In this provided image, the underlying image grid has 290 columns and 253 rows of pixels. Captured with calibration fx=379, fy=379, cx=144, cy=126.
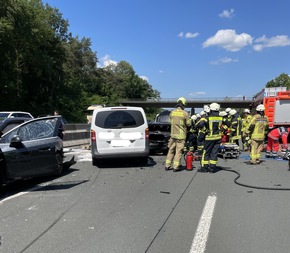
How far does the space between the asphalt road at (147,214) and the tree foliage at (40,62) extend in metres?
31.0

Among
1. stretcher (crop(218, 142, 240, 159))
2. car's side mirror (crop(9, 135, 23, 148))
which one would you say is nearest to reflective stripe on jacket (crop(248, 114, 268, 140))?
stretcher (crop(218, 142, 240, 159))

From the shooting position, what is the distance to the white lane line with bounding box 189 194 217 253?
14.9 ft

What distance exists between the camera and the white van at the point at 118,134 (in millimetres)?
10633

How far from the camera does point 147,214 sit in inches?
234

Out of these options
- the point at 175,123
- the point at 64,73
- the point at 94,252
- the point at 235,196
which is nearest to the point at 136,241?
the point at 94,252

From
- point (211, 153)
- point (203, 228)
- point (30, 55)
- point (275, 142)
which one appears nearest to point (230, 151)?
point (275, 142)

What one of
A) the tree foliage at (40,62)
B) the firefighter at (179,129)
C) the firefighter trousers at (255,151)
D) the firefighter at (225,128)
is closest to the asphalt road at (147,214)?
the firefighter at (179,129)

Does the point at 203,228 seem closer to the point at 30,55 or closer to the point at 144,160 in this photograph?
the point at 144,160

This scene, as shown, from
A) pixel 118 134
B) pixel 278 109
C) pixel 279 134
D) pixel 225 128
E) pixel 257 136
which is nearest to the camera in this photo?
pixel 118 134

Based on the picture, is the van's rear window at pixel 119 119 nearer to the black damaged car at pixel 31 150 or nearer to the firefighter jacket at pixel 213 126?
the black damaged car at pixel 31 150

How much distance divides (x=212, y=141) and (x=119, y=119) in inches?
108

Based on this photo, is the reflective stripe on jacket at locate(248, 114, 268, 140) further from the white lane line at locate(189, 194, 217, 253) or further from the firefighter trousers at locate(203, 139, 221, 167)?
the white lane line at locate(189, 194, 217, 253)

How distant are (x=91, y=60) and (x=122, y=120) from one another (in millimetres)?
77579

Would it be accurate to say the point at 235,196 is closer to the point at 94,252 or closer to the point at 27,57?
the point at 94,252
